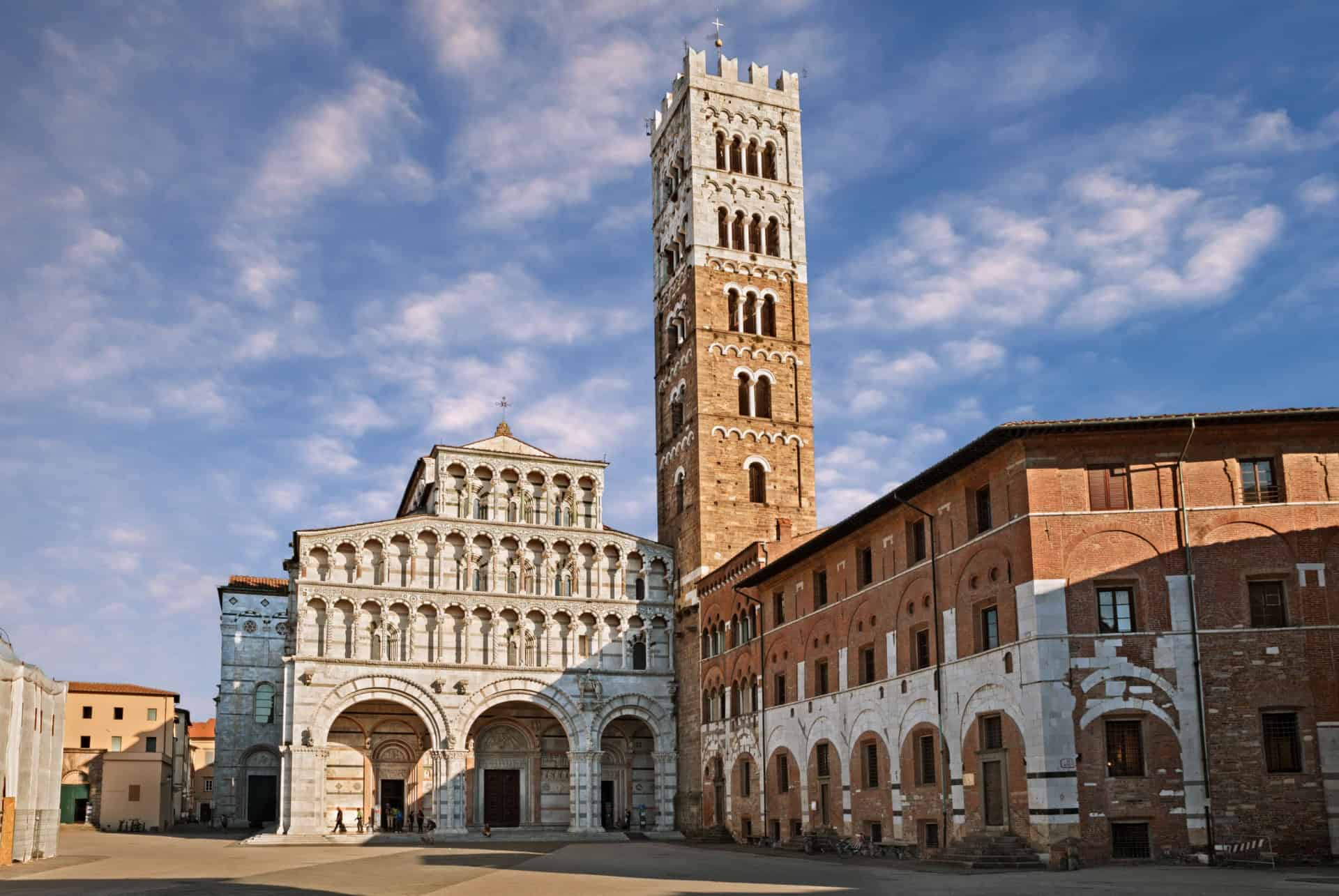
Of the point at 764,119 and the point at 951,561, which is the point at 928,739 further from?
the point at 764,119

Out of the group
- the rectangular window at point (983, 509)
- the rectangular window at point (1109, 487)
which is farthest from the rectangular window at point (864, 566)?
the rectangular window at point (1109, 487)

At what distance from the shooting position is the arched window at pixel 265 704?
6638 centimetres

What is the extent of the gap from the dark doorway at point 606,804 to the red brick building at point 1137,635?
73.8 feet

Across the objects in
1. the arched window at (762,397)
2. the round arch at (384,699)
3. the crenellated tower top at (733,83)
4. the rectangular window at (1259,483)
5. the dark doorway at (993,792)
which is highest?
the crenellated tower top at (733,83)

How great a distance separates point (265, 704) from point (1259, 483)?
52.5m

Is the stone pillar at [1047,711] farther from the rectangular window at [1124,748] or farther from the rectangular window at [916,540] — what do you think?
the rectangular window at [916,540]

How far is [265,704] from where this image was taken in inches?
2628

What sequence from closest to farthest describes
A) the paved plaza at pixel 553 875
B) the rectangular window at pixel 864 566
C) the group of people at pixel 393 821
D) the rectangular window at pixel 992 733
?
the paved plaza at pixel 553 875
the rectangular window at pixel 992 733
the rectangular window at pixel 864 566
the group of people at pixel 393 821

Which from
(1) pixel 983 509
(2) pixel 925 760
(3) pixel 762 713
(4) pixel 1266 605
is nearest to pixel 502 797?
(3) pixel 762 713

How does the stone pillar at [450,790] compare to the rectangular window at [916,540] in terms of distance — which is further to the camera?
the stone pillar at [450,790]

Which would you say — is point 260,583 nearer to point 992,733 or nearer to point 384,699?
point 384,699

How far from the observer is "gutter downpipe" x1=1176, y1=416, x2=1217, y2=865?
2738 cm

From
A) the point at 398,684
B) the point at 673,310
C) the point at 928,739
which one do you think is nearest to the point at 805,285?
the point at 673,310

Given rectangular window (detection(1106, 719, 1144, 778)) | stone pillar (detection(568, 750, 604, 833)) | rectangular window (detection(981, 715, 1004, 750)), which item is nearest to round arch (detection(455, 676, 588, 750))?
stone pillar (detection(568, 750, 604, 833))
